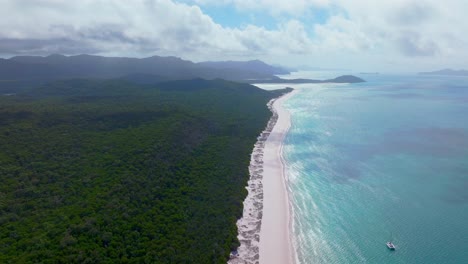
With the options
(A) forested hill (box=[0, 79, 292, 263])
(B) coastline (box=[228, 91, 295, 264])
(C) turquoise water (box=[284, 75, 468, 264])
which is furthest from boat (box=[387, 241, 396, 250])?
(A) forested hill (box=[0, 79, 292, 263])

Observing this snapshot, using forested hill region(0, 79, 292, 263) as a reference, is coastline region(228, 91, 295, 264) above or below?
below

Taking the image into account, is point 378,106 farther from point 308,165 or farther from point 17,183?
point 17,183

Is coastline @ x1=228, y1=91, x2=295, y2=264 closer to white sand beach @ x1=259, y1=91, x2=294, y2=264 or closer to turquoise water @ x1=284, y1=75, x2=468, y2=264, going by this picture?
white sand beach @ x1=259, y1=91, x2=294, y2=264

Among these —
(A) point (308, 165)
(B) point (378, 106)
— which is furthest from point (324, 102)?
(A) point (308, 165)

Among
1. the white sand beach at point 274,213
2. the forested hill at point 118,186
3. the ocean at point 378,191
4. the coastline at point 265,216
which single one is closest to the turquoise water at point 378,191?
the ocean at point 378,191

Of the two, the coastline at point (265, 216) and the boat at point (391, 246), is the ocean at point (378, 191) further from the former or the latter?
the coastline at point (265, 216)

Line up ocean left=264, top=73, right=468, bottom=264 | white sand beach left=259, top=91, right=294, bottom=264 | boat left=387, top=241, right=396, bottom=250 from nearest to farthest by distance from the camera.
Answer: white sand beach left=259, top=91, right=294, bottom=264
boat left=387, top=241, right=396, bottom=250
ocean left=264, top=73, right=468, bottom=264

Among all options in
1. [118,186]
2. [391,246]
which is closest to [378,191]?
[391,246]
